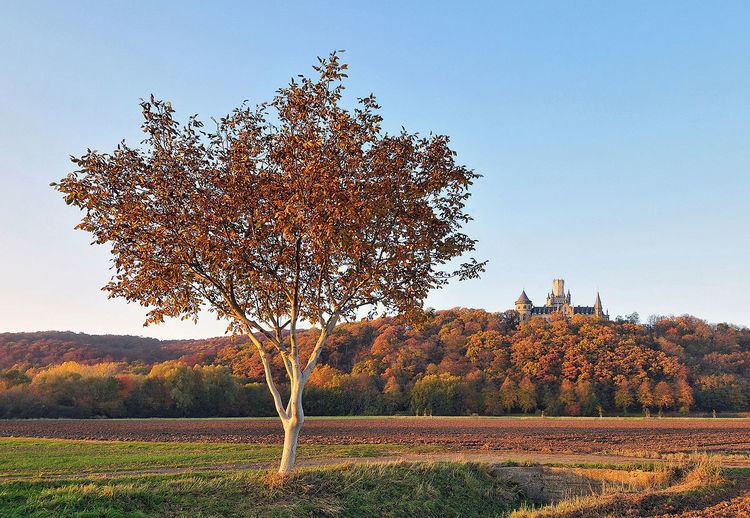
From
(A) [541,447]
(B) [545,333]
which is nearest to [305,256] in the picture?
(A) [541,447]

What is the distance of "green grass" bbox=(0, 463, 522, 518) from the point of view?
13195mm

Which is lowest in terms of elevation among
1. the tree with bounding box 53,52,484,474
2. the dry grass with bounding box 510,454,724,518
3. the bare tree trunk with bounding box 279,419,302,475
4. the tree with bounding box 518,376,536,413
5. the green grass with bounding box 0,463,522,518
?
the tree with bounding box 518,376,536,413

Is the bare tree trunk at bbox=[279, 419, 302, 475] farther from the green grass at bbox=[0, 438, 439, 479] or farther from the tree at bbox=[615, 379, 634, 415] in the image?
the tree at bbox=[615, 379, 634, 415]

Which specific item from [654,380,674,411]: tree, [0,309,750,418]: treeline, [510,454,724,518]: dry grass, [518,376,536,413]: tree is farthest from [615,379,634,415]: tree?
[510,454,724,518]: dry grass

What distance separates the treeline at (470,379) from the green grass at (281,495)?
70494 mm

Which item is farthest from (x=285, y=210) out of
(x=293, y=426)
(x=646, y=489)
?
(x=646, y=489)

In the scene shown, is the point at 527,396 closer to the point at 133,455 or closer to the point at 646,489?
the point at 133,455

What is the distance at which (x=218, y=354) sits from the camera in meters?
127

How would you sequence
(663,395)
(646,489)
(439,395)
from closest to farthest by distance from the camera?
(646,489)
(663,395)
(439,395)

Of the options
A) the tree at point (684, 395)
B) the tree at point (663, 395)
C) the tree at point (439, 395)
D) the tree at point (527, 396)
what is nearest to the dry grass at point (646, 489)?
the tree at point (439, 395)

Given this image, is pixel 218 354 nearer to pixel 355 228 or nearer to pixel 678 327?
pixel 678 327

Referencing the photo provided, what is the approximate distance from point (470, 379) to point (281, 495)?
92396 millimetres

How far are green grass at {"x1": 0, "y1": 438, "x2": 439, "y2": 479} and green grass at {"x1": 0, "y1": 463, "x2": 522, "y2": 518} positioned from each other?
8.88 m

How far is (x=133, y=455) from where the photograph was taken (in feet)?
107
